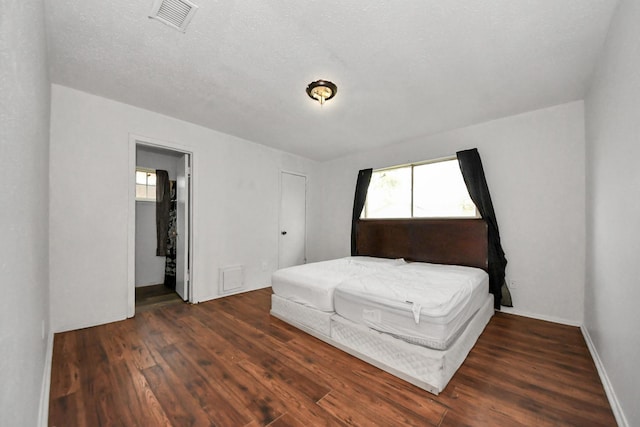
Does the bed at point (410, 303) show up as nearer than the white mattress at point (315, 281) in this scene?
Yes

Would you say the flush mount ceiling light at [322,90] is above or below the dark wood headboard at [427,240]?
above

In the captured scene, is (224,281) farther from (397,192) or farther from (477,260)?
(477,260)

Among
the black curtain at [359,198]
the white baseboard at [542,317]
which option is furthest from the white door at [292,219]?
the white baseboard at [542,317]

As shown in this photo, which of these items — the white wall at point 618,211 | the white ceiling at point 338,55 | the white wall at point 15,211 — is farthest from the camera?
the white ceiling at point 338,55

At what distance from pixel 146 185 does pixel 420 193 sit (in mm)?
4710

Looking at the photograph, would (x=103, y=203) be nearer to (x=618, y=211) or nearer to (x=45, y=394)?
(x=45, y=394)

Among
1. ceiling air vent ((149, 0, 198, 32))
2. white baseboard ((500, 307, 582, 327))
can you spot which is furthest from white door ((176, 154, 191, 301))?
white baseboard ((500, 307, 582, 327))

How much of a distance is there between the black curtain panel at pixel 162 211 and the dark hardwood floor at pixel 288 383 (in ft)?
6.60

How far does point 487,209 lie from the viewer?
324cm

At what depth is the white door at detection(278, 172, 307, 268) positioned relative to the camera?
15.7ft

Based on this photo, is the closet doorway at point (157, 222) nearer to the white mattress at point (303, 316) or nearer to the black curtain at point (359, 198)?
the white mattress at point (303, 316)

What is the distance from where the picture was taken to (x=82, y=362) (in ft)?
6.51

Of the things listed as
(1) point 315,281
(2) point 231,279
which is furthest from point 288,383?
(2) point 231,279

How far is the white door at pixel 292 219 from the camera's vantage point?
15.7ft
